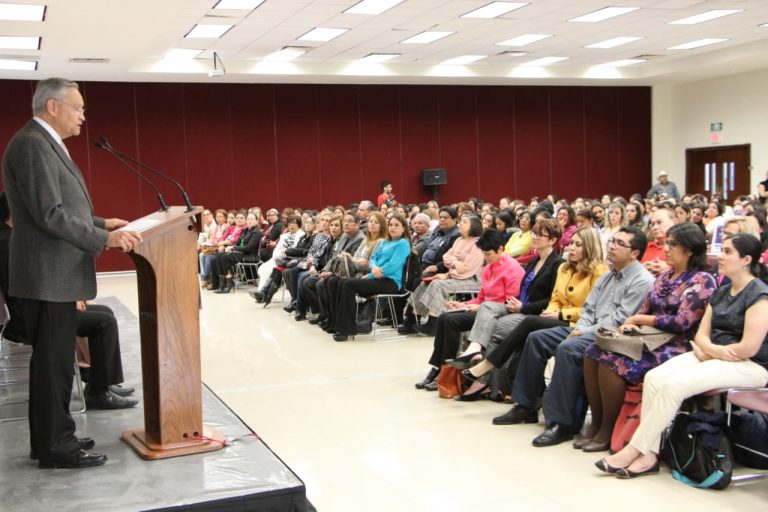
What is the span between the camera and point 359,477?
4.06m

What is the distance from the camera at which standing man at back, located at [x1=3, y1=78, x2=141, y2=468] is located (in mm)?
3180

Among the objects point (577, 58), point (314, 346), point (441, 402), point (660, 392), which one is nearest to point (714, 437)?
point (660, 392)

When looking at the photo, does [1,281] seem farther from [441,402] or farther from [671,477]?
[671,477]

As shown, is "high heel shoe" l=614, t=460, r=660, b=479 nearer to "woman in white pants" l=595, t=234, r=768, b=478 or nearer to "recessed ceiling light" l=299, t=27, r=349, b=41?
"woman in white pants" l=595, t=234, r=768, b=478

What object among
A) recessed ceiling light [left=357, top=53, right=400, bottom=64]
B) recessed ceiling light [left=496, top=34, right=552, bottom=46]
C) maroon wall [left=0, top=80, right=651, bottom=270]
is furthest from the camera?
maroon wall [left=0, top=80, right=651, bottom=270]

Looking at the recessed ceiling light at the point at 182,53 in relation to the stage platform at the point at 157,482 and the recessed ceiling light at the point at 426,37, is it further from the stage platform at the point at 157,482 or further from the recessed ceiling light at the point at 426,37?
the stage platform at the point at 157,482

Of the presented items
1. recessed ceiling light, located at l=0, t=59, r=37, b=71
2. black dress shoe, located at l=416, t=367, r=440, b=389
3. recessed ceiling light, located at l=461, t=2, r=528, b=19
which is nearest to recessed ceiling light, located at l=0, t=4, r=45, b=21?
recessed ceiling light, located at l=0, t=59, r=37, b=71

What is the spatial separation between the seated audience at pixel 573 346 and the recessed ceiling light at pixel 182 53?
1063 centimetres

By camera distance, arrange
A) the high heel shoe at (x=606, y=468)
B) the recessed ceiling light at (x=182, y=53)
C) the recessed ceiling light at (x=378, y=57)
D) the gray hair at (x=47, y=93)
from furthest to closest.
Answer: the recessed ceiling light at (x=378, y=57)
the recessed ceiling light at (x=182, y=53)
the high heel shoe at (x=606, y=468)
the gray hair at (x=47, y=93)

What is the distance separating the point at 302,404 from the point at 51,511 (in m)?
2.69

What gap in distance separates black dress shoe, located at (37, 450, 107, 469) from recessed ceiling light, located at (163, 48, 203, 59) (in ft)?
37.3

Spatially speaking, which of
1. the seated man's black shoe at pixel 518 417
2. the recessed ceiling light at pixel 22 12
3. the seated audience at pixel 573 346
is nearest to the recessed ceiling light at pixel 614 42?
the recessed ceiling light at pixel 22 12

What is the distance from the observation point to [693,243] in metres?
4.19

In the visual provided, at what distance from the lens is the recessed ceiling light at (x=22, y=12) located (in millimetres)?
9047
